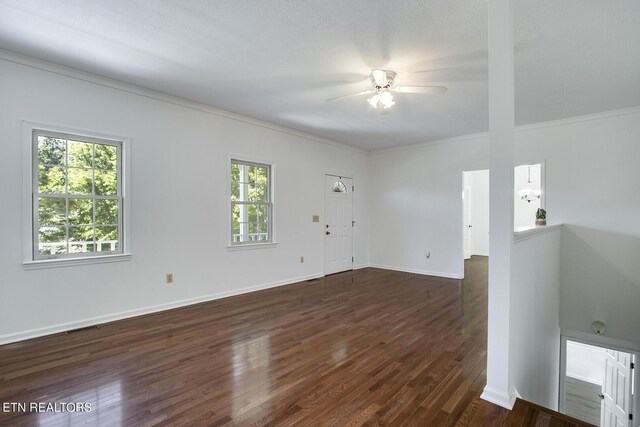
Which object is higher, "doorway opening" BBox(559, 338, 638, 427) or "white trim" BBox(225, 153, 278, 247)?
"white trim" BBox(225, 153, 278, 247)

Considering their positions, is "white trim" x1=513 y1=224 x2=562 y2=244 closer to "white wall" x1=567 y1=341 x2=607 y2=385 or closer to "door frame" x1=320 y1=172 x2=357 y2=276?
"door frame" x1=320 y1=172 x2=357 y2=276

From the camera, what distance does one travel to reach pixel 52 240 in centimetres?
332

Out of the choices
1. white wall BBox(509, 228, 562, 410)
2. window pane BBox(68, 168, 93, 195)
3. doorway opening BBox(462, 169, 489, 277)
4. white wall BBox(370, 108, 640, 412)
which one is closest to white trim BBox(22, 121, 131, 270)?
window pane BBox(68, 168, 93, 195)

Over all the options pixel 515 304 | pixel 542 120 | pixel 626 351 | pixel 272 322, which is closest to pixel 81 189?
pixel 272 322

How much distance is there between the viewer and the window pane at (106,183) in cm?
363

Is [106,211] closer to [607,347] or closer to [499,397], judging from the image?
[499,397]

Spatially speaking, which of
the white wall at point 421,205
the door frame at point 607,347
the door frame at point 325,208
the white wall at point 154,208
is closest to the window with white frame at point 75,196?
the white wall at point 154,208

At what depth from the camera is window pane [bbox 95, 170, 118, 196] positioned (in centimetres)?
363

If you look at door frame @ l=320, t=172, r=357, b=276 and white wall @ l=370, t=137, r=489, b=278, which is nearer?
white wall @ l=370, t=137, r=489, b=278

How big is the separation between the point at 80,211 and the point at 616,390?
28.4 feet

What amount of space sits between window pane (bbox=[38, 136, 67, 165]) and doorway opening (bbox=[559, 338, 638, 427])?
24.3ft

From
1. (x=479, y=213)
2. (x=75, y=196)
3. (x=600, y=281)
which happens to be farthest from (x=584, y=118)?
(x=75, y=196)

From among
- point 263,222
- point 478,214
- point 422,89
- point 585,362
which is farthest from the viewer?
point 478,214

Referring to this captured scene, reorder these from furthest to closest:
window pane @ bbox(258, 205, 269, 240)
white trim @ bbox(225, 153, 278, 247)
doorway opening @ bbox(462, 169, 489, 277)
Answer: doorway opening @ bbox(462, 169, 489, 277)
window pane @ bbox(258, 205, 269, 240)
white trim @ bbox(225, 153, 278, 247)
